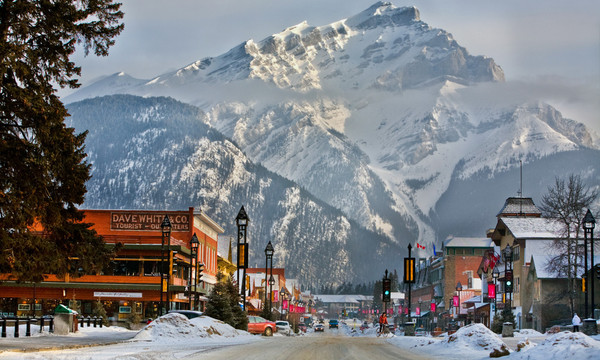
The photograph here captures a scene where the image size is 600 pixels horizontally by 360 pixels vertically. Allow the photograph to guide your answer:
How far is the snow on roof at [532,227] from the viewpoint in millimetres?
100406

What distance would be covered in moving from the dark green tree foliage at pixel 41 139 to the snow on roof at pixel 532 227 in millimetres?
74843

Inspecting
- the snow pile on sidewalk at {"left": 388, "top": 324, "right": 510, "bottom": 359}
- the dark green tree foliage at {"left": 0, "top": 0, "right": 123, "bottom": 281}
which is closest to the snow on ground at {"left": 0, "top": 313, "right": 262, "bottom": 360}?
the dark green tree foliage at {"left": 0, "top": 0, "right": 123, "bottom": 281}

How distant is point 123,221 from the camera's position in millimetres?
104875

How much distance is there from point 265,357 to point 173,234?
74806 mm

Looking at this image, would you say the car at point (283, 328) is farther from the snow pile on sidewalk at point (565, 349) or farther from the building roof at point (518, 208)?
the building roof at point (518, 208)

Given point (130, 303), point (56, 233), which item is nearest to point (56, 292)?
point (130, 303)

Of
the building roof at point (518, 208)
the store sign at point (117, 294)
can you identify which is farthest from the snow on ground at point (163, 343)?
the building roof at point (518, 208)

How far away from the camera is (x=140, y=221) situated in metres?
105

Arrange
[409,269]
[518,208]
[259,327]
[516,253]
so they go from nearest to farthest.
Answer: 1. [409,269]
2. [259,327]
3. [516,253]
4. [518,208]

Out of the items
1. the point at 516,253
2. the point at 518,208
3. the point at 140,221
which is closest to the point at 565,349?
the point at 516,253

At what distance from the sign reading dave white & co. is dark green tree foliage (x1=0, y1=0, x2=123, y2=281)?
70173 mm

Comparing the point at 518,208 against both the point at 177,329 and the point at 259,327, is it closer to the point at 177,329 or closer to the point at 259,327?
the point at 259,327

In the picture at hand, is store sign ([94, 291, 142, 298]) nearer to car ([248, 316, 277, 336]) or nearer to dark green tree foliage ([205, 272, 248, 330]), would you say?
car ([248, 316, 277, 336])

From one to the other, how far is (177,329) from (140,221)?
198 ft
